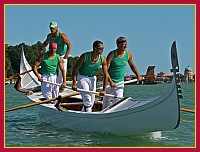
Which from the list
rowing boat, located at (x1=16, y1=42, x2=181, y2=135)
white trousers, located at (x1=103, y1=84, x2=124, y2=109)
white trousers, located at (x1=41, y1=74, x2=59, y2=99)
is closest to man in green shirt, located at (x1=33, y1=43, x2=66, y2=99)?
white trousers, located at (x1=41, y1=74, x2=59, y2=99)

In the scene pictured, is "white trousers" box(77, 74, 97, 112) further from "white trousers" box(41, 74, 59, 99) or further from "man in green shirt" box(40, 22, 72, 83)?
"man in green shirt" box(40, 22, 72, 83)

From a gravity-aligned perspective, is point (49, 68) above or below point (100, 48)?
below

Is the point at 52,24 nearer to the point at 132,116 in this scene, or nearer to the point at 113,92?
the point at 113,92

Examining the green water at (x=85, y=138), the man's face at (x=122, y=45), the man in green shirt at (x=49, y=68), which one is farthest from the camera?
the man in green shirt at (x=49, y=68)

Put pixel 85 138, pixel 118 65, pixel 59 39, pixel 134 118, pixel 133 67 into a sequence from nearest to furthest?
pixel 134 118 < pixel 85 138 < pixel 118 65 < pixel 133 67 < pixel 59 39

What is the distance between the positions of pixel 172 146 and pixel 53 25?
187 inches

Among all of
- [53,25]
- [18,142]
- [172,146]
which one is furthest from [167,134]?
[53,25]

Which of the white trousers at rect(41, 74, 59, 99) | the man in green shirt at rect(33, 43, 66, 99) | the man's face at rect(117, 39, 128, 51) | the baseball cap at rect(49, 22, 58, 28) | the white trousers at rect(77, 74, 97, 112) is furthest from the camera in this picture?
the baseball cap at rect(49, 22, 58, 28)

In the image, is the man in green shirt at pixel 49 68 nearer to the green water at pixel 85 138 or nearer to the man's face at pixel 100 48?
the green water at pixel 85 138

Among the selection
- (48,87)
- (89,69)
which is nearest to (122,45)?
(89,69)

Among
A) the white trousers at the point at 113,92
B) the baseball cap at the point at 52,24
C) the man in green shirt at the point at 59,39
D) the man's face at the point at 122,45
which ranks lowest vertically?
the white trousers at the point at 113,92

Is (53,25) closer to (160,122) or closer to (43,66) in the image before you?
(43,66)

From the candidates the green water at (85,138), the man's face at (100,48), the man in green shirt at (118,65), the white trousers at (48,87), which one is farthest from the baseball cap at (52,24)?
the man's face at (100,48)

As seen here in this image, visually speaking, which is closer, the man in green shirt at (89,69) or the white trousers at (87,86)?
the man in green shirt at (89,69)
